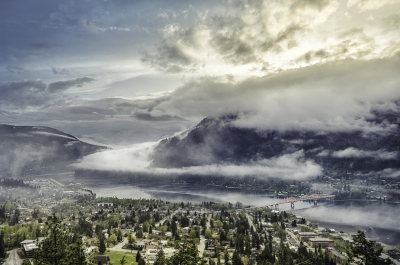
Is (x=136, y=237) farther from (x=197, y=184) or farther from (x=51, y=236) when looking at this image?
(x=197, y=184)

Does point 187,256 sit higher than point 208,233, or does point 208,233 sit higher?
point 187,256

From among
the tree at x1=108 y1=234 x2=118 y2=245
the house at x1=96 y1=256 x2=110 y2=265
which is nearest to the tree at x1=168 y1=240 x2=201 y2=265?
the house at x1=96 y1=256 x2=110 y2=265

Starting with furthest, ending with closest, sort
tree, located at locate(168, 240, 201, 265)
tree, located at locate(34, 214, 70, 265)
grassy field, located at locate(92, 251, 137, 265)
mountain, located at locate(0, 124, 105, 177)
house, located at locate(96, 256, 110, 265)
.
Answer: mountain, located at locate(0, 124, 105, 177)
grassy field, located at locate(92, 251, 137, 265)
house, located at locate(96, 256, 110, 265)
tree, located at locate(34, 214, 70, 265)
tree, located at locate(168, 240, 201, 265)

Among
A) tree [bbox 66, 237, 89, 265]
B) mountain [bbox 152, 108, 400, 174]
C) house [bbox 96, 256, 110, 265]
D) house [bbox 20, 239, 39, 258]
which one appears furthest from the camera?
mountain [bbox 152, 108, 400, 174]

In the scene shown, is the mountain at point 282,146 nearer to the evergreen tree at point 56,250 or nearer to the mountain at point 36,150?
the mountain at point 36,150

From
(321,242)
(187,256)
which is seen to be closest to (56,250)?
(187,256)

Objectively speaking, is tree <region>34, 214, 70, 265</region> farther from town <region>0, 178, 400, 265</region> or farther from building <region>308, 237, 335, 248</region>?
building <region>308, 237, 335, 248</region>

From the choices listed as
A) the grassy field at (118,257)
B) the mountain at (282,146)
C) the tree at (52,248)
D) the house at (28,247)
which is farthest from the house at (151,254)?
the mountain at (282,146)

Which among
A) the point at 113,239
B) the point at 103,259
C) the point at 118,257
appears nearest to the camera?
the point at 103,259

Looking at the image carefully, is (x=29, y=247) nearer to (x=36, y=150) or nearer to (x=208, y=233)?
(x=208, y=233)
